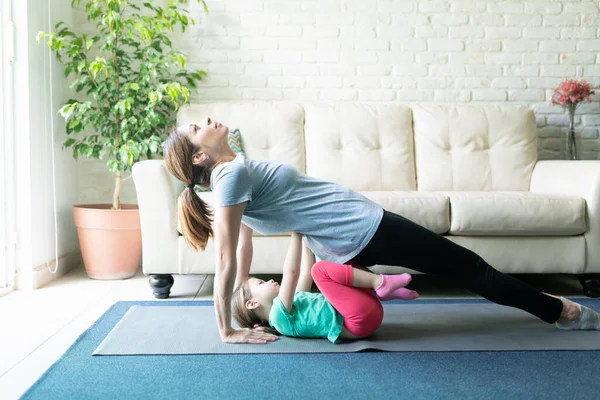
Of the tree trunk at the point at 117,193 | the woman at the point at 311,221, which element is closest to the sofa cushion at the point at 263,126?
the tree trunk at the point at 117,193

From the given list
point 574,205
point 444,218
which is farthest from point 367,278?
point 574,205

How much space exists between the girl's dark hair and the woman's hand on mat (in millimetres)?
301

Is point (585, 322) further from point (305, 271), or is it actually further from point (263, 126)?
point (263, 126)

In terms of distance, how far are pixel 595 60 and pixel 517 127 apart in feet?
2.77

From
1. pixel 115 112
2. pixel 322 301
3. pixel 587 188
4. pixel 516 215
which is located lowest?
pixel 322 301

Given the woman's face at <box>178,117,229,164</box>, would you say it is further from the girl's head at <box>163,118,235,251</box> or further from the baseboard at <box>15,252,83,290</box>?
the baseboard at <box>15,252,83,290</box>

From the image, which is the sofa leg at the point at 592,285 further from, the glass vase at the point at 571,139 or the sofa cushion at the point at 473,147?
the glass vase at the point at 571,139

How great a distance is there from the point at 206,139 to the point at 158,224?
2.97 feet

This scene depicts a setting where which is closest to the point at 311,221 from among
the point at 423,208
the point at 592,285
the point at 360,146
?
the point at 423,208

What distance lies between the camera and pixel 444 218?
8.97 feet

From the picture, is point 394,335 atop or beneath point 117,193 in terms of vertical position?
beneath

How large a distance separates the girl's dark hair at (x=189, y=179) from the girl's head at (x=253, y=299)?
0.20 m

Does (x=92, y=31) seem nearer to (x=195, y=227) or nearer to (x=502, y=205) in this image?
(x=195, y=227)

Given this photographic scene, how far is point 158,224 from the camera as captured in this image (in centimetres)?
274
